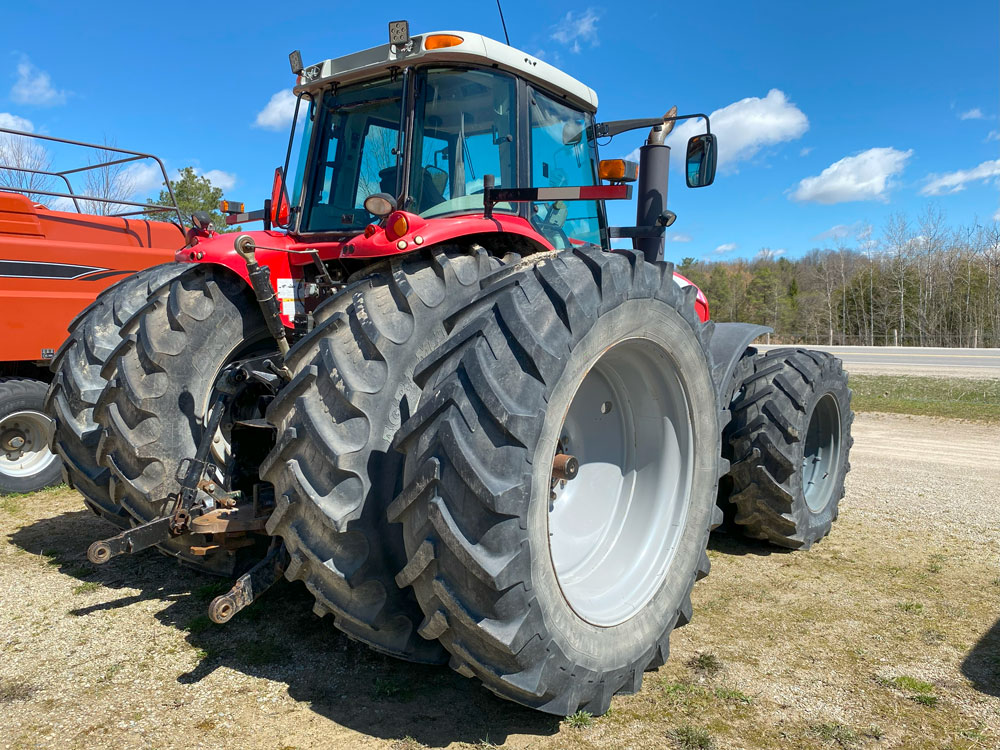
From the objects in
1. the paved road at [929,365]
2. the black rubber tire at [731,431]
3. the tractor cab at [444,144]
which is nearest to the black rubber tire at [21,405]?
the tractor cab at [444,144]

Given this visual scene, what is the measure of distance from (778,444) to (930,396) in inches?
464

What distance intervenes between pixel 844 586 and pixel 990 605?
2.27 ft

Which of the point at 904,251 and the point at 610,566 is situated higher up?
the point at 904,251

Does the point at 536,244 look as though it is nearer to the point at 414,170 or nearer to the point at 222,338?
the point at 414,170

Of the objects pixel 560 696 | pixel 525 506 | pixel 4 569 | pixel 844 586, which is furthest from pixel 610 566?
pixel 4 569

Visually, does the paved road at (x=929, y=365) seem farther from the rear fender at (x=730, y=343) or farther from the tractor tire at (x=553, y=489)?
the tractor tire at (x=553, y=489)

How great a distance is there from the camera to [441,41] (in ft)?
10.4

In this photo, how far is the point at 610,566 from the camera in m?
2.94

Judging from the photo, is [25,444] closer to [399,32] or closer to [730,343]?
[399,32]

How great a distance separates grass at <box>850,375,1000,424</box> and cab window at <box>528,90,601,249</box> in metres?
9.39

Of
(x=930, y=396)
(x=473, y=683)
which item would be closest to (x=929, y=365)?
(x=930, y=396)

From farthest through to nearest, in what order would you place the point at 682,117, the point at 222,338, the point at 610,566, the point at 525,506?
the point at 682,117, the point at 222,338, the point at 610,566, the point at 525,506

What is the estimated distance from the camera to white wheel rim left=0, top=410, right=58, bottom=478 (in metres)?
5.90

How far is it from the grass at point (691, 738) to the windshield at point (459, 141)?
2330mm
